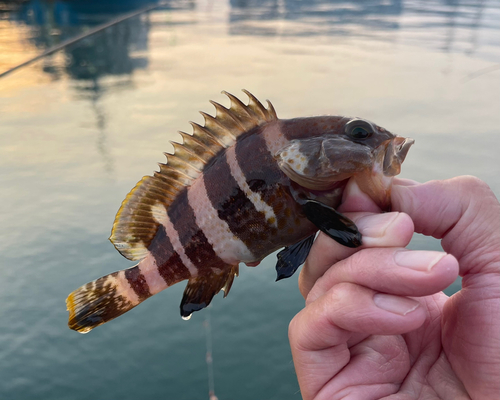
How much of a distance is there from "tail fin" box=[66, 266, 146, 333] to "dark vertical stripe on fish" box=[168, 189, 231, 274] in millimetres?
206

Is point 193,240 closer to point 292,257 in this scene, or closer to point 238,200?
point 238,200

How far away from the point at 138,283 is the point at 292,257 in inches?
21.0

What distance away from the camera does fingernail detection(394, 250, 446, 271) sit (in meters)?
1.18

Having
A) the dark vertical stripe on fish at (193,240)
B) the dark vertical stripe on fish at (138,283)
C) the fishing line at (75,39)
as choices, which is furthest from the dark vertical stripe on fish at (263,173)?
the fishing line at (75,39)

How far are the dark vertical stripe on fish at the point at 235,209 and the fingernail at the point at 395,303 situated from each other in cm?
39

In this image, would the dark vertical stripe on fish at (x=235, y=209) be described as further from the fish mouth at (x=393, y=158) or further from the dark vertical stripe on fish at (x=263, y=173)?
the fish mouth at (x=393, y=158)

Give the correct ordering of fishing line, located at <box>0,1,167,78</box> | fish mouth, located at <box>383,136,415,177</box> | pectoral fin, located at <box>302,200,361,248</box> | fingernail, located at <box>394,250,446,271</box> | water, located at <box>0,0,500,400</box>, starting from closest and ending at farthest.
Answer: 1. fingernail, located at <box>394,250,446,271</box>
2. pectoral fin, located at <box>302,200,361,248</box>
3. fish mouth, located at <box>383,136,415,177</box>
4. water, located at <box>0,0,500,400</box>
5. fishing line, located at <box>0,1,167,78</box>

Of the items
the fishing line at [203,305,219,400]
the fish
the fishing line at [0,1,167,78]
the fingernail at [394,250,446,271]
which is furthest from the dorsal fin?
the fishing line at [0,1,167,78]

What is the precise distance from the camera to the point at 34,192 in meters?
4.42

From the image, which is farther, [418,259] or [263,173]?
[263,173]

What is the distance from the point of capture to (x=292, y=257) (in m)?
1.48

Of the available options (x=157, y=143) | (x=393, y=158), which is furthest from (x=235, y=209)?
(x=157, y=143)

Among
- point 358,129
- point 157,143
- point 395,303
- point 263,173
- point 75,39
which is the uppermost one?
point 358,129

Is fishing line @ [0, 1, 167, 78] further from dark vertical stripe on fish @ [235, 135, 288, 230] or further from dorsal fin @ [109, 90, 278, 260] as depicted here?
dark vertical stripe on fish @ [235, 135, 288, 230]
